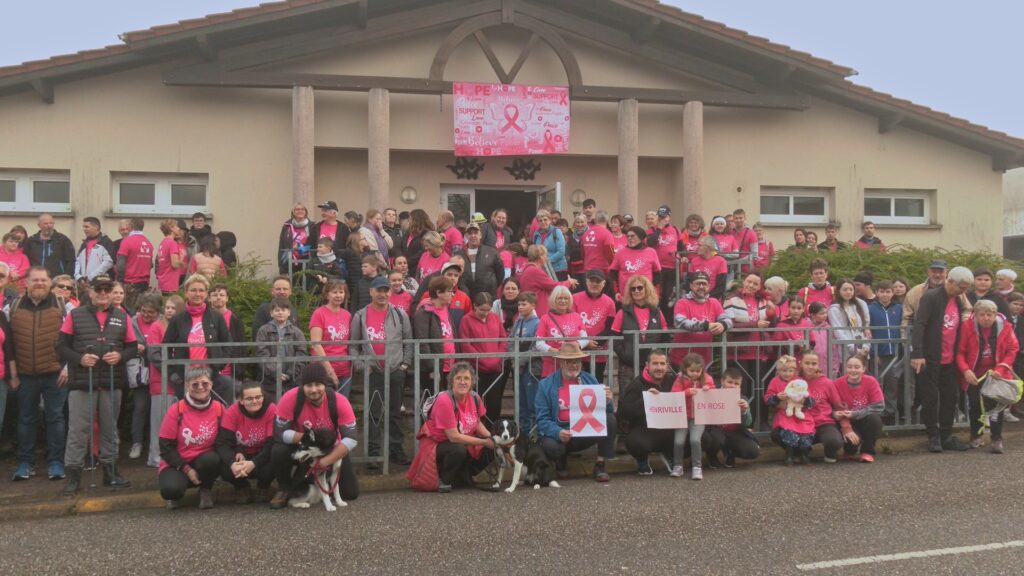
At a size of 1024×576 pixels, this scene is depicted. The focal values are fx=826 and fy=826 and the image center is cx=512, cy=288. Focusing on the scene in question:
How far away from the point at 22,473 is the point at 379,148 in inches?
294

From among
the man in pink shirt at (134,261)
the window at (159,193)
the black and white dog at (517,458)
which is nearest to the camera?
the black and white dog at (517,458)

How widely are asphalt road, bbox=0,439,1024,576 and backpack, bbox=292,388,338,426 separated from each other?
739 mm

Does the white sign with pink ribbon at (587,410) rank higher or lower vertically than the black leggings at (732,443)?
higher

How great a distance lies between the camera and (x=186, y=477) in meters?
6.74

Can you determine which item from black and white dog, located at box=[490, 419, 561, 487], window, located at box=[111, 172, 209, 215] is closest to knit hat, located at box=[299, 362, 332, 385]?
black and white dog, located at box=[490, 419, 561, 487]

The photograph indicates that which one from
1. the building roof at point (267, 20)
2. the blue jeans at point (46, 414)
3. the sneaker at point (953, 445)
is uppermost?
the building roof at point (267, 20)

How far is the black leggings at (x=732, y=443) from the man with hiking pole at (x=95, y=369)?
5.30 meters

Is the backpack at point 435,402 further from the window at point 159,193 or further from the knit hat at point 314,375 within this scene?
the window at point 159,193

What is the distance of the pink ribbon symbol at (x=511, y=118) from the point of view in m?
14.0

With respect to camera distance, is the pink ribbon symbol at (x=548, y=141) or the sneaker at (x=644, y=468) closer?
the sneaker at (x=644, y=468)

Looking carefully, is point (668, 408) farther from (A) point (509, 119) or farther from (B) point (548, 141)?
(A) point (509, 119)

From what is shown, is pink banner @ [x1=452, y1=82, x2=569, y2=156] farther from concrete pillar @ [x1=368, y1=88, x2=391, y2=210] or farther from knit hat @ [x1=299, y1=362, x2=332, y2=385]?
knit hat @ [x1=299, y1=362, x2=332, y2=385]

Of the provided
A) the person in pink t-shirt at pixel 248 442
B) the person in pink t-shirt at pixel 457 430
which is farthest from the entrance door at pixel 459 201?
the person in pink t-shirt at pixel 248 442

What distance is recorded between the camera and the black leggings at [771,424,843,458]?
8.03m
